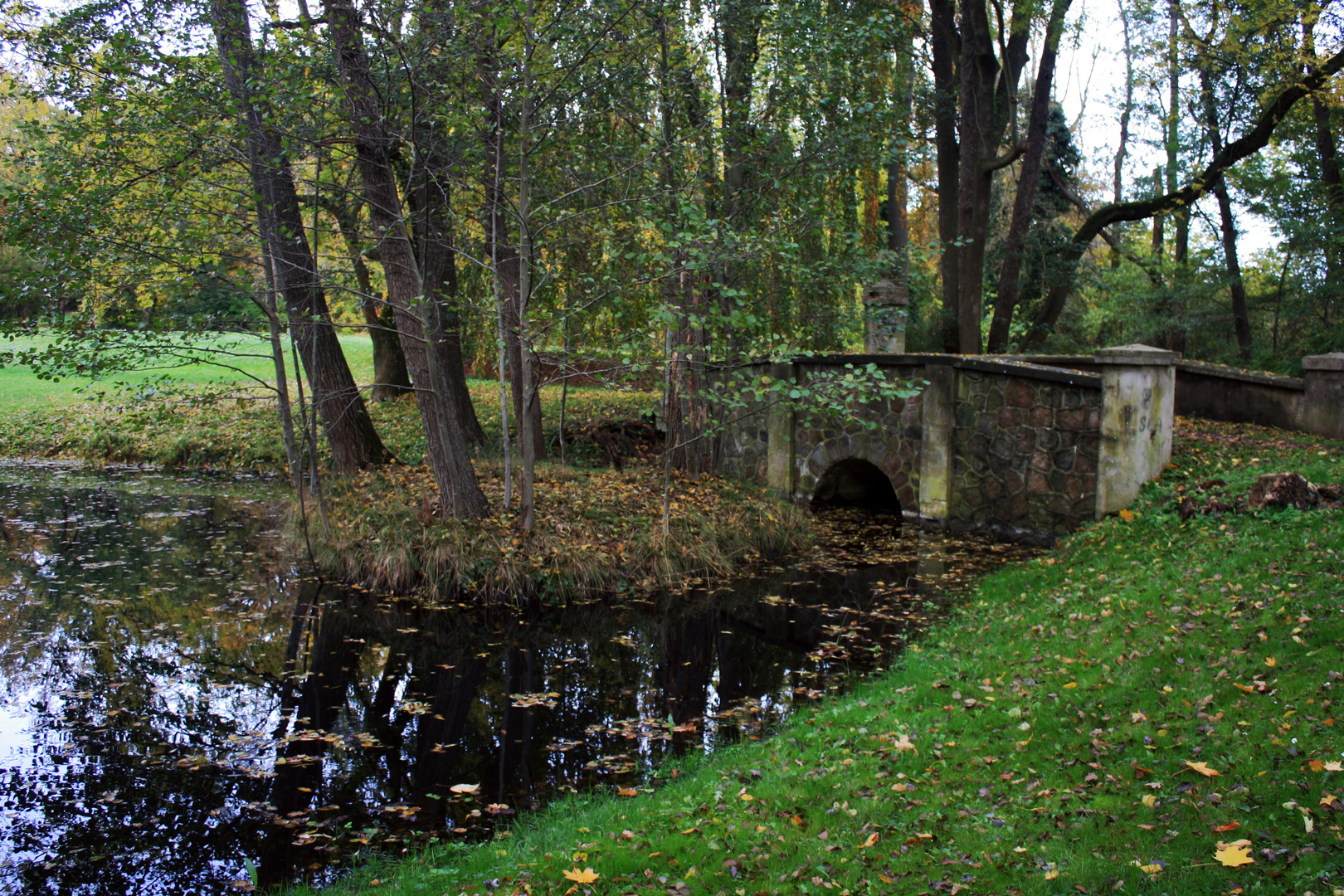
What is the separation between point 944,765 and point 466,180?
27.5ft

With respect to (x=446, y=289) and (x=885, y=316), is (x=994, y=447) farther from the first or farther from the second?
(x=446, y=289)

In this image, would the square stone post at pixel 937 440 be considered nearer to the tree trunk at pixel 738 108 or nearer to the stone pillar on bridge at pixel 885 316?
the stone pillar on bridge at pixel 885 316

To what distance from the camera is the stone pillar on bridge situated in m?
12.3

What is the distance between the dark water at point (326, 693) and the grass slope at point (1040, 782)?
58 cm

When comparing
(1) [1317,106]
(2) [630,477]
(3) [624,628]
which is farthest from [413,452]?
(1) [1317,106]

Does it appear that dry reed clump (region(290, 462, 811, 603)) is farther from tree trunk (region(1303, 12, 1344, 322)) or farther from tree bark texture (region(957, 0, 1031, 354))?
tree trunk (region(1303, 12, 1344, 322))

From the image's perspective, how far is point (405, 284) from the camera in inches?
363

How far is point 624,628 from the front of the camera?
7.80m

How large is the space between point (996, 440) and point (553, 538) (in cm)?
527

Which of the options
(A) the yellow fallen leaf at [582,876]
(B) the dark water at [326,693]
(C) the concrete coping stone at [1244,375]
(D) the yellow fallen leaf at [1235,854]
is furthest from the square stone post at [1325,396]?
(A) the yellow fallen leaf at [582,876]

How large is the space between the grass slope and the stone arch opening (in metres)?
6.79

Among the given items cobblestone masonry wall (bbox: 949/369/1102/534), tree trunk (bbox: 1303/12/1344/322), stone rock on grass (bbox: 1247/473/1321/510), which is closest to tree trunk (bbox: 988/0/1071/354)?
tree trunk (bbox: 1303/12/1344/322)

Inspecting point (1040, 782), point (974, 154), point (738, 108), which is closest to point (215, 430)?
point (738, 108)

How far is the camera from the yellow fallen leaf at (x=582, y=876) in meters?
3.40
